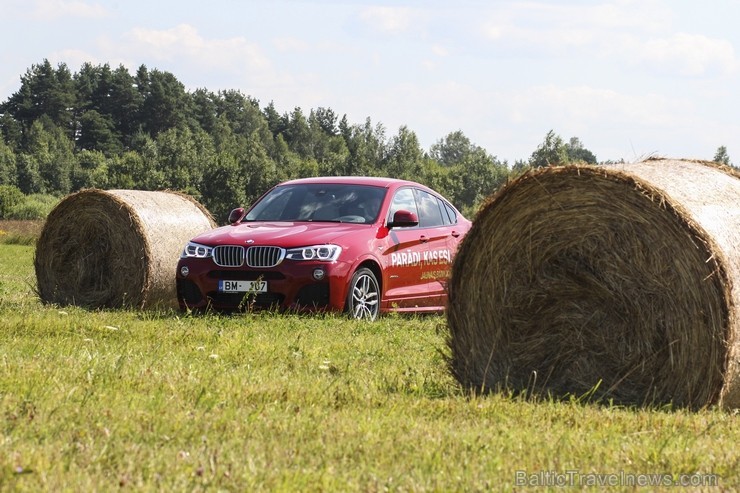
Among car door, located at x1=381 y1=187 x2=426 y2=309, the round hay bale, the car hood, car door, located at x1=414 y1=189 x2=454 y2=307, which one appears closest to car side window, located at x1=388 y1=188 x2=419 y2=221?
car door, located at x1=381 y1=187 x2=426 y2=309

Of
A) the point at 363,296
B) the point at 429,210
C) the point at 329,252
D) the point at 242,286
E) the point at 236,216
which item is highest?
the point at 429,210

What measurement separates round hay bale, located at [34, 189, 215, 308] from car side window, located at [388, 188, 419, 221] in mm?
2733

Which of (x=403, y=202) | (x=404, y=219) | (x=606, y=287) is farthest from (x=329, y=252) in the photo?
(x=606, y=287)

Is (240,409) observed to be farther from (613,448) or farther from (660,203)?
(660,203)

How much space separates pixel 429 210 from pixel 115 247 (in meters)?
4.03

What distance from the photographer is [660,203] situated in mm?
7574

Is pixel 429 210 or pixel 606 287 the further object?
pixel 429 210

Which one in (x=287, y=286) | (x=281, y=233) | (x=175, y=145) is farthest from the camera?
(x=175, y=145)

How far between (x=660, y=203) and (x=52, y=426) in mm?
4129

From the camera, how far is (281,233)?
12961mm

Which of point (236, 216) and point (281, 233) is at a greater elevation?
point (236, 216)

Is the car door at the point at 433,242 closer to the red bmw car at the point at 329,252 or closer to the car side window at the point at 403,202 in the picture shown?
the red bmw car at the point at 329,252

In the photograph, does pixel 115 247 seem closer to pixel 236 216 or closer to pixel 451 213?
pixel 236 216

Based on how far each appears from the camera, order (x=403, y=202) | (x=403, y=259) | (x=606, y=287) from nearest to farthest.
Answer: (x=606, y=287) < (x=403, y=259) < (x=403, y=202)
